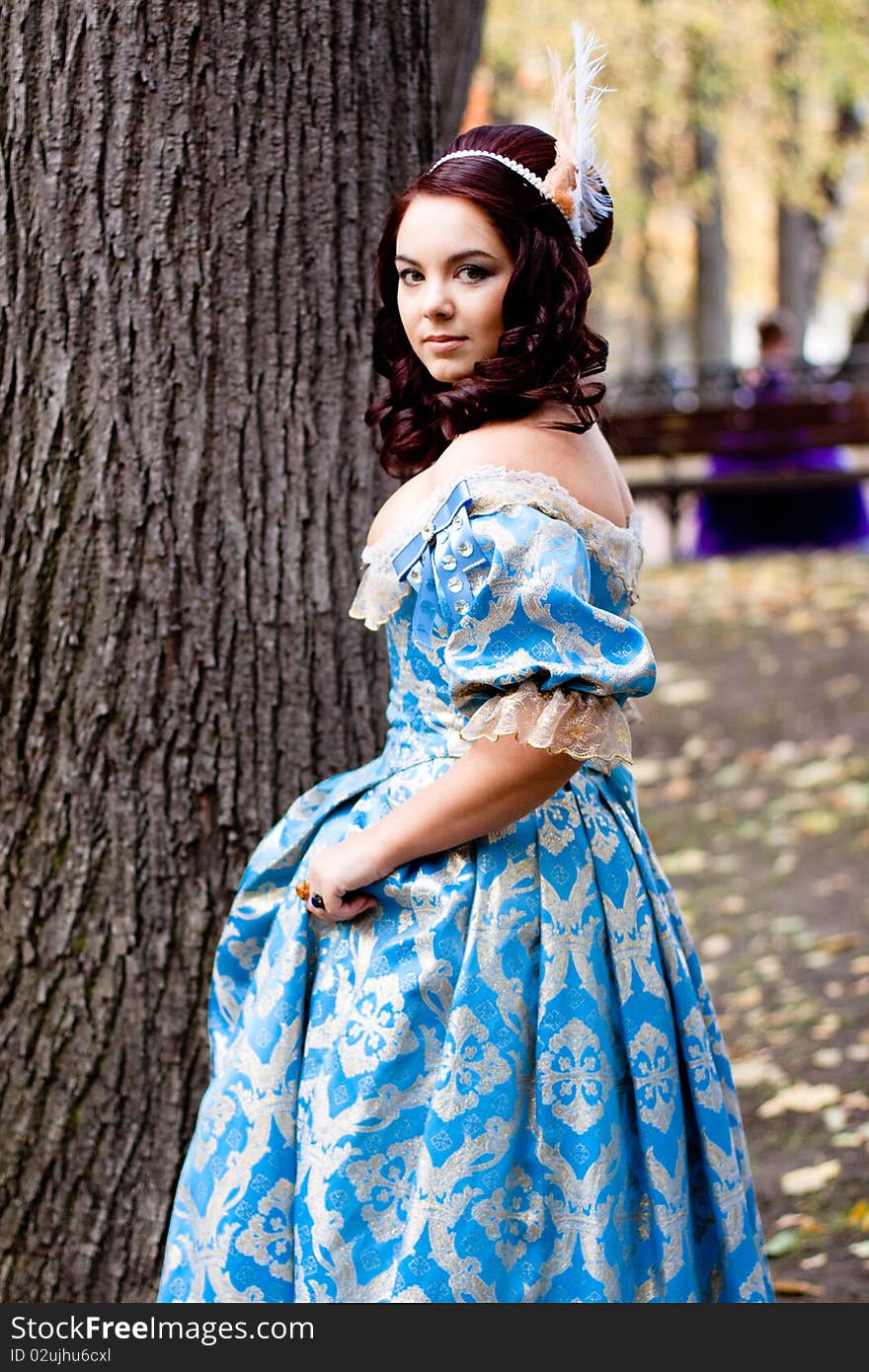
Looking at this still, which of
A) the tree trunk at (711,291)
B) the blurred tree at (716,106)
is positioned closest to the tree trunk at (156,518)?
the blurred tree at (716,106)

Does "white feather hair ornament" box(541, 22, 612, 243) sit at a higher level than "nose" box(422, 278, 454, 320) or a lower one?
higher

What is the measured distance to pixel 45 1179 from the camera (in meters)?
2.58

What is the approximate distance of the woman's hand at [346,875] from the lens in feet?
6.31

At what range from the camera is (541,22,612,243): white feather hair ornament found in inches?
74.7

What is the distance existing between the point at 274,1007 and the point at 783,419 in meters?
9.18

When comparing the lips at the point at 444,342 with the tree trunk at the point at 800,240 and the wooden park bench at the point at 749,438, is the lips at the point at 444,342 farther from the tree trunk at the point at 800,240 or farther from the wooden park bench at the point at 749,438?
the tree trunk at the point at 800,240

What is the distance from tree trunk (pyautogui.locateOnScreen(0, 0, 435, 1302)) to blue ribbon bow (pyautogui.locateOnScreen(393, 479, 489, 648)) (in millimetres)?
683

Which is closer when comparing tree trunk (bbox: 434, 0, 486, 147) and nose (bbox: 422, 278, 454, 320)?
nose (bbox: 422, 278, 454, 320)

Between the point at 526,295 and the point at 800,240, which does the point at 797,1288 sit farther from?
the point at 800,240

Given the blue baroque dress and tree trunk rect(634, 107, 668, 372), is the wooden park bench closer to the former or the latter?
tree trunk rect(634, 107, 668, 372)

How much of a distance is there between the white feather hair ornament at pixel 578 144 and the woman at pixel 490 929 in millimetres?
21

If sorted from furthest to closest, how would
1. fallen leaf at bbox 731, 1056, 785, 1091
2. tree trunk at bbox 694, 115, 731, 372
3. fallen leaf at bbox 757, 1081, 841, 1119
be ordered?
tree trunk at bbox 694, 115, 731, 372 < fallen leaf at bbox 731, 1056, 785, 1091 < fallen leaf at bbox 757, 1081, 841, 1119

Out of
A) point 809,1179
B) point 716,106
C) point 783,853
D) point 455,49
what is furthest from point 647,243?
point 809,1179

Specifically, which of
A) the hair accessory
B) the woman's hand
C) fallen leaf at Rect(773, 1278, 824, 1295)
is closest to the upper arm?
the hair accessory
